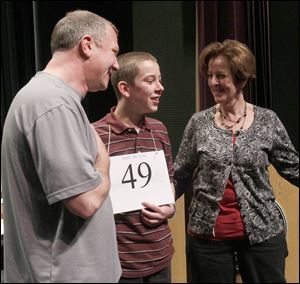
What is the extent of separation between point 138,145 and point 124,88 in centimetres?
20

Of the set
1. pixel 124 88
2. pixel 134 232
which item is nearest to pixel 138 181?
pixel 134 232

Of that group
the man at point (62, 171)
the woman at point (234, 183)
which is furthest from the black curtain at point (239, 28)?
the man at point (62, 171)

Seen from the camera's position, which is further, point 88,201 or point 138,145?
point 138,145

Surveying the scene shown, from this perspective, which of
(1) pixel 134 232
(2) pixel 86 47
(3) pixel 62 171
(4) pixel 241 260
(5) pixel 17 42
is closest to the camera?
(3) pixel 62 171

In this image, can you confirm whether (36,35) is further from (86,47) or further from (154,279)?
(154,279)

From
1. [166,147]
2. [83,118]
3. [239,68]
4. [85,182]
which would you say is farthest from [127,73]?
[85,182]

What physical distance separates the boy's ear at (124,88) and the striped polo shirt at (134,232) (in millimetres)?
77

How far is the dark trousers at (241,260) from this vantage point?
1586 millimetres

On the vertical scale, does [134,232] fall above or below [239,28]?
below

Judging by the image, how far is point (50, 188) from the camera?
1.00m

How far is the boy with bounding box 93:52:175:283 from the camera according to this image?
1460mm

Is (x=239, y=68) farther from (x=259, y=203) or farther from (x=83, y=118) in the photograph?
(x=83, y=118)

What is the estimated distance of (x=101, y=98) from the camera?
2234mm

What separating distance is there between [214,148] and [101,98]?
32.5 inches
